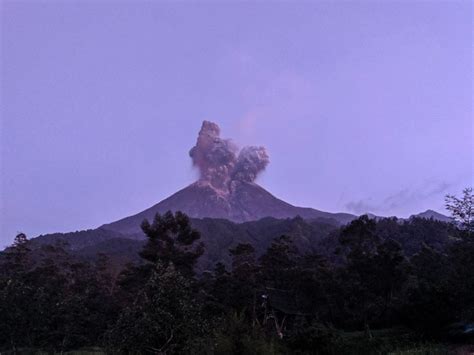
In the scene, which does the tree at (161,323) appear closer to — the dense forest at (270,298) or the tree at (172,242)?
the dense forest at (270,298)

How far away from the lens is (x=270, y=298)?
37750 millimetres

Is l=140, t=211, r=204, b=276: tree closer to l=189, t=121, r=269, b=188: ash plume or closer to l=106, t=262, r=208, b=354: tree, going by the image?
l=106, t=262, r=208, b=354: tree

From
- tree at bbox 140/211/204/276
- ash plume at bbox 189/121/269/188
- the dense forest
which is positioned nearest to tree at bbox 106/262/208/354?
the dense forest

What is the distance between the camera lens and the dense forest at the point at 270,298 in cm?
1631

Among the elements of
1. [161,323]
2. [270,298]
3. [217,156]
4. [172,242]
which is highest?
[217,156]

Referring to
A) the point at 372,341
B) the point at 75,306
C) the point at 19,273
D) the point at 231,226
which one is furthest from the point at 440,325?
the point at 231,226

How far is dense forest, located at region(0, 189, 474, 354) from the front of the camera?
1631 cm

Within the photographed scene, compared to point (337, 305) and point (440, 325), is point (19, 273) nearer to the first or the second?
point (337, 305)

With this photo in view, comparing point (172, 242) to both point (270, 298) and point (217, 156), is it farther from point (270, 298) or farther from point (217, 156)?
point (217, 156)

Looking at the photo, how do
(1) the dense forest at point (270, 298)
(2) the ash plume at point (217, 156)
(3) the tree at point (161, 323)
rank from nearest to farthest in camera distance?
1. (3) the tree at point (161, 323)
2. (1) the dense forest at point (270, 298)
3. (2) the ash plume at point (217, 156)

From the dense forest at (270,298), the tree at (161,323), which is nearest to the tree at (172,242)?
the dense forest at (270,298)

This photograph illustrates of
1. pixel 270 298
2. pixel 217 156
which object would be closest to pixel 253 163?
pixel 217 156

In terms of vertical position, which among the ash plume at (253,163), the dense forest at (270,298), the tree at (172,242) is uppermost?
the ash plume at (253,163)

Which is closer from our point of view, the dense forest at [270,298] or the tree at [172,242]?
the dense forest at [270,298]
